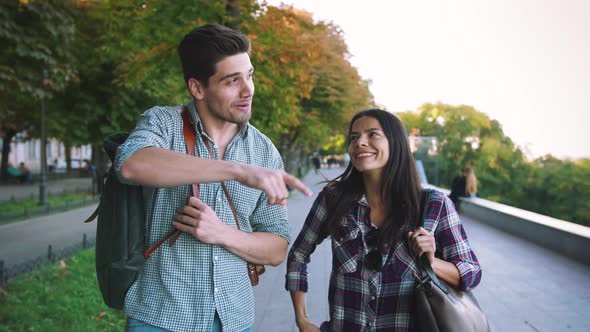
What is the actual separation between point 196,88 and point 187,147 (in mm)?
248

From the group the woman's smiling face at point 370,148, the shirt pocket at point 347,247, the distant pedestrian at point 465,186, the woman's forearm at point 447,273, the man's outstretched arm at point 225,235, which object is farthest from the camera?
the distant pedestrian at point 465,186

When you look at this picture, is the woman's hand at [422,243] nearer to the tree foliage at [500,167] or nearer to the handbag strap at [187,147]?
the handbag strap at [187,147]

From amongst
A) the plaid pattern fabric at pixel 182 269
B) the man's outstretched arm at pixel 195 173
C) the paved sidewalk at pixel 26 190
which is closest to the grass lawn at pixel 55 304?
the plaid pattern fabric at pixel 182 269

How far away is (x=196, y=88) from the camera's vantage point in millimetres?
1857

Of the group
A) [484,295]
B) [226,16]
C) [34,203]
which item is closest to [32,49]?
[226,16]

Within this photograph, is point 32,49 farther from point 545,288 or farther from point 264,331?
point 545,288

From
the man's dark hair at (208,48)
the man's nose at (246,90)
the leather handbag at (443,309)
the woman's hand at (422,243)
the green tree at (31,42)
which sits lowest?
the leather handbag at (443,309)

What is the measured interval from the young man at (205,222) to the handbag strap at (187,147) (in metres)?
0.02

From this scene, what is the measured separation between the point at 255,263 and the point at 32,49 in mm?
6875

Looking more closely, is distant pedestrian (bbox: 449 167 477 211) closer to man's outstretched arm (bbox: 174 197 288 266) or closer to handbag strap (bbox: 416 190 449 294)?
handbag strap (bbox: 416 190 449 294)

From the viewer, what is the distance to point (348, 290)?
2295 mm

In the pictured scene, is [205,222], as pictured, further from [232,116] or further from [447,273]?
[447,273]

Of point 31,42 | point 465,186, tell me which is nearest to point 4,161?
point 31,42

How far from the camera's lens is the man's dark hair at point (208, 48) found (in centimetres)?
177
